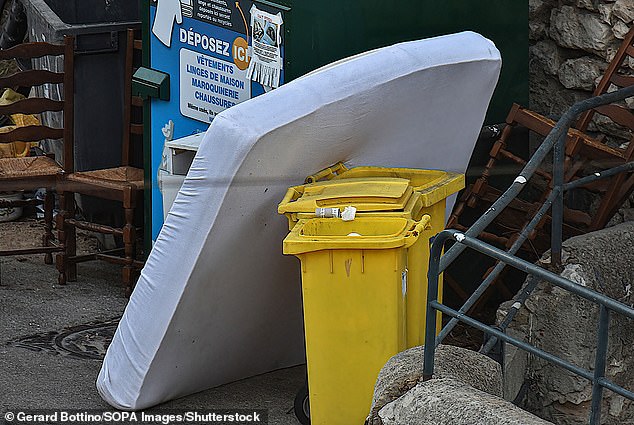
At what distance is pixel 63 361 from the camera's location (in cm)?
469

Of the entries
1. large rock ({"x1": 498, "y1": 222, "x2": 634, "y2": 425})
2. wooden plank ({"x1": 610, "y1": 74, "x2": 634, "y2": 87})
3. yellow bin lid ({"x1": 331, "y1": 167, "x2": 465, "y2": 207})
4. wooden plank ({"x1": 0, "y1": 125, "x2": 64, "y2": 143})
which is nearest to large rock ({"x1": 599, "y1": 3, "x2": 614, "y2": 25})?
wooden plank ({"x1": 610, "y1": 74, "x2": 634, "y2": 87})

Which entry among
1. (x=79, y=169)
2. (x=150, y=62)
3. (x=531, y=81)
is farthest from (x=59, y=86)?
(x=531, y=81)

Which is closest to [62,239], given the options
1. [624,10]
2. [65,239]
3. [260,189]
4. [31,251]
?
[65,239]

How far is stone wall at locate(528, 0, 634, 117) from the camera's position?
493 cm

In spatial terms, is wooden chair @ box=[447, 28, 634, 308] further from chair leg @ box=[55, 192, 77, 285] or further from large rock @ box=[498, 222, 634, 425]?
chair leg @ box=[55, 192, 77, 285]

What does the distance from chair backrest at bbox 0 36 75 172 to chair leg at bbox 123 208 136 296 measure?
1.58 ft

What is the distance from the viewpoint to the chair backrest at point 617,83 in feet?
15.4

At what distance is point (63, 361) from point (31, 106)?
1.53 m

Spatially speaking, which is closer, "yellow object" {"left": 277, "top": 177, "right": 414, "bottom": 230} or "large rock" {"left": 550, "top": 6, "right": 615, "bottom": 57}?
"yellow object" {"left": 277, "top": 177, "right": 414, "bottom": 230}

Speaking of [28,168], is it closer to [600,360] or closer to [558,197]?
[558,197]

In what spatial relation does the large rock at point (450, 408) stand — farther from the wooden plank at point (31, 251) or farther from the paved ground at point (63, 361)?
the wooden plank at point (31, 251)

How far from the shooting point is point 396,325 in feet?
11.9

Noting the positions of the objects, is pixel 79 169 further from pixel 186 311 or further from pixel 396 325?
pixel 396 325

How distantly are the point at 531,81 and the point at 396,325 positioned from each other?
225 centimetres
